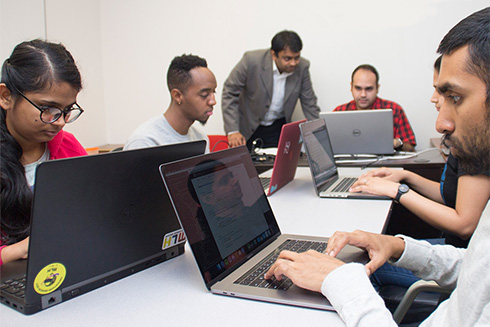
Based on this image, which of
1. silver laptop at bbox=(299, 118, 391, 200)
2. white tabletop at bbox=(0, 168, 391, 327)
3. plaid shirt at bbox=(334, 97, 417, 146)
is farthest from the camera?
plaid shirt at bbox=(334, 97, 417, 146)

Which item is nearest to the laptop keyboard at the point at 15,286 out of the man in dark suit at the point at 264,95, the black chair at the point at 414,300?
the black chair at the point at 414,300

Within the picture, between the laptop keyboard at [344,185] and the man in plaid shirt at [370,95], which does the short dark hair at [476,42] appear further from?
the man in plaid shirt at [370,95]

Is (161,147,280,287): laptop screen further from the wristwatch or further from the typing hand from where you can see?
the wristwatch

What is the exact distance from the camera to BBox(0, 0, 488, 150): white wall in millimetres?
3785

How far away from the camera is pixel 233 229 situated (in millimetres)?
1026

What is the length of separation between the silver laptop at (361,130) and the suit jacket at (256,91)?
4.09ft

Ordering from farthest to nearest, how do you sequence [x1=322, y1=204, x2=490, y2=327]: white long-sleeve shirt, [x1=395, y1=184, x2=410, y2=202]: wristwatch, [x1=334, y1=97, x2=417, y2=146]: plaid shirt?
[x1=334, y1=97, x2=417, y2=146]: plaid shirt < [x1=395, y1=184, x2=410, y2=202]: wristwatch < [x1=322, y1=204, x2=490, y2=327]: white long-sleeve shirt

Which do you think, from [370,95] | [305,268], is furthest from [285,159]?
[370,95]

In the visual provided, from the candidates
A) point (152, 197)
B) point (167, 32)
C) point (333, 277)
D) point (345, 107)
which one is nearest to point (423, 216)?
point (333, 277)

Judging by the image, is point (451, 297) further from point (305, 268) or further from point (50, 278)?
point (50, 278)

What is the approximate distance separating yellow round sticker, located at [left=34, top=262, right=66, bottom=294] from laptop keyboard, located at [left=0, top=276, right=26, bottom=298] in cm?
6

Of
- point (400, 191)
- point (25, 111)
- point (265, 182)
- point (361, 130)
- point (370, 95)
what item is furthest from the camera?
point (370, 95)

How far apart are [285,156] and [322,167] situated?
0.19 metres

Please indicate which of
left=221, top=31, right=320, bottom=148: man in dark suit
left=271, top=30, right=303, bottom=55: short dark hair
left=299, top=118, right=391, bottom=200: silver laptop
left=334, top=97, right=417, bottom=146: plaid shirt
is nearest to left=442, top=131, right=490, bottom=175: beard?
left=299, top=118, right=391, bottom=200: silver laptop
